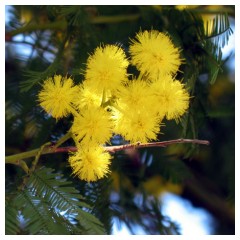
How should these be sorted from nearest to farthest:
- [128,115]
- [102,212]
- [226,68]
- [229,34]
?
1. [128,115]
2. [229,34]
3. [102,212]
4. [226,68]

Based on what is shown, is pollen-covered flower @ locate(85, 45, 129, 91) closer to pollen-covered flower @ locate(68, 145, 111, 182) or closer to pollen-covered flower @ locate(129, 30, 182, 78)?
pollen-covered flower @ locate(129, 30, 182, 78)

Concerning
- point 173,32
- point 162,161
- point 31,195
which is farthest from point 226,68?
point 31,195

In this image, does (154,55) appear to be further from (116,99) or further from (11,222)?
(11,222)

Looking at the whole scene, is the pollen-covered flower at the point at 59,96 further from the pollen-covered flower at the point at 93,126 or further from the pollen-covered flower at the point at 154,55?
the pollen-covered flower at the point at 154,55

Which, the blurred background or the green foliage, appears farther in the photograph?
the blurred background

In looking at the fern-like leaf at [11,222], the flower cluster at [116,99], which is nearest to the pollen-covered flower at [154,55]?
the flower cluster at [116,99]

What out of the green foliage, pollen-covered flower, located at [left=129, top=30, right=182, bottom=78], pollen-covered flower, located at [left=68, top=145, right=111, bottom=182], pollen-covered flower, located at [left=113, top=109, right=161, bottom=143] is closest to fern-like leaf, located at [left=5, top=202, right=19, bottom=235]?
the green foliage
